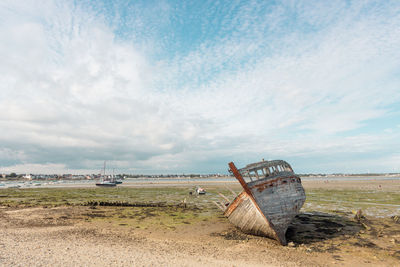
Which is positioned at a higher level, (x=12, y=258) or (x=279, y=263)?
(x=12, y=258)

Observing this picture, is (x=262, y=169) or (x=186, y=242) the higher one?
(x=262, y=169)

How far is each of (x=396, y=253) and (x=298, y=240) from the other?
15.0 ft

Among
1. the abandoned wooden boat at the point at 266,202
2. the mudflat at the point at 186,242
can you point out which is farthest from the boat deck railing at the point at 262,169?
the mudflat at the point at 186,242

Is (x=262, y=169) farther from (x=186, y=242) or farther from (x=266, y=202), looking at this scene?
(x=186, y=242)

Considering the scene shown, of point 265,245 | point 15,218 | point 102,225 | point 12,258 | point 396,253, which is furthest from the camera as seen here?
point 15,218

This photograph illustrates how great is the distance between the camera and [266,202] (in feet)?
43.0

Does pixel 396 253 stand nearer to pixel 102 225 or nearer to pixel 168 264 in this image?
pixel 168 264

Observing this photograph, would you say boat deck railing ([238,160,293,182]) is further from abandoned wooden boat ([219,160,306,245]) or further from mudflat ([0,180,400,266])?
mudflat ([0,180,400,266])

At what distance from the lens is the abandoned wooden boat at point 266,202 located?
1298cm

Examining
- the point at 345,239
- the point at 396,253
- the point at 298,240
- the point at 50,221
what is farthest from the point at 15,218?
the point at 396,253

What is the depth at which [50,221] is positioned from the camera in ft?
58.0

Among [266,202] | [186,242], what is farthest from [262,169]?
[186,242]

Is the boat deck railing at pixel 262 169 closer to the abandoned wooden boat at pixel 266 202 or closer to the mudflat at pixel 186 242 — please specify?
the abandoned wooden boat at pixel 266 202

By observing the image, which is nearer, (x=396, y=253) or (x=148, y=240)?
(x=396, y=253)
